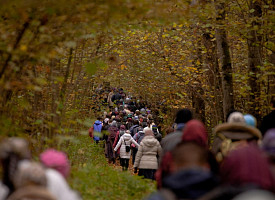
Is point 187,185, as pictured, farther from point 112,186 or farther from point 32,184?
point 112,186

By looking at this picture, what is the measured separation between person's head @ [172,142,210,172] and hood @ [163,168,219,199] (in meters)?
0.39

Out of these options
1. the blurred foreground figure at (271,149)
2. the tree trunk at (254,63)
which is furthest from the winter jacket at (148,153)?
the blurred foreground figure at (271,149)

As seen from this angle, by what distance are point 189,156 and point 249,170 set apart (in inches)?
28.5

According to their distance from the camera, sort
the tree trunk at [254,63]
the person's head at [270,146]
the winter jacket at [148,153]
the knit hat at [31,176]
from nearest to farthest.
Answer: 1. the knit hat at [31,176]
2. the person's head at [270,146]
3. the tree trunk at [254,63]
4. the winter jacket at [148,153]

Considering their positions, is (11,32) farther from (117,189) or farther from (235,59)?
(235,59)

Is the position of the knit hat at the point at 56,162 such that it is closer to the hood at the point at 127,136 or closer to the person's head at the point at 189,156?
the person's head at the point at 189,156

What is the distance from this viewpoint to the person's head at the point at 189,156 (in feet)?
15.0

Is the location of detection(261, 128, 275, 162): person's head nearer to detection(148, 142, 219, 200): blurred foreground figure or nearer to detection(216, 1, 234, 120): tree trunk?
detection(148, 142, 219, 200): blurred foreground figure

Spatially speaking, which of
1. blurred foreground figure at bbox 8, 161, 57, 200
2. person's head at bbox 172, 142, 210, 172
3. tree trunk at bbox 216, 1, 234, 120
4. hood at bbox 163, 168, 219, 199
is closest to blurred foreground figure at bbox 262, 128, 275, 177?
person's head at bbox 172, 142, 210, 172

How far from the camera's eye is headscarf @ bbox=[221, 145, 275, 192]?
13.3 ft

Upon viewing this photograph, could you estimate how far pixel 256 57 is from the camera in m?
12.8

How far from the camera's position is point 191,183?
401 centimetres

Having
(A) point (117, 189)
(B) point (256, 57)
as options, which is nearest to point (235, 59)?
(B) point (256, 57)

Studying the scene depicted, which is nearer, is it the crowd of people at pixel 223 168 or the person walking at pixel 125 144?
the crowd of people at pixel 223 168
